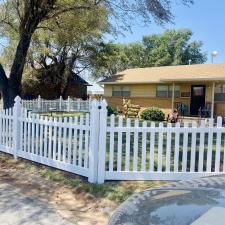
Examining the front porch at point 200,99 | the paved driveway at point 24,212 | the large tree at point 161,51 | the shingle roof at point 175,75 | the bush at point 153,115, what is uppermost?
the large tree at point 161,51

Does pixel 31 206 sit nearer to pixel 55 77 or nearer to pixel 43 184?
pixel 43 184

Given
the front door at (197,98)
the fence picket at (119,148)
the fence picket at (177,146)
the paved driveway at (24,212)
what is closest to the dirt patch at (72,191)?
the paved driveway at (24,212)

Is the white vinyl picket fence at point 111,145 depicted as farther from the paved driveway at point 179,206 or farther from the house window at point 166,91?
the house window at point 166,91

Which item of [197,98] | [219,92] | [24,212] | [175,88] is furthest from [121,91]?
[24,212]

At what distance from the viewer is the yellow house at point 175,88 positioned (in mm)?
21938

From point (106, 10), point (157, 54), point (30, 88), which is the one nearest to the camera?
point (106, 10)

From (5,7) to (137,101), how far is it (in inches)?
585

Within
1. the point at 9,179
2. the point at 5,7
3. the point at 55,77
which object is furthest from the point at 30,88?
the point at 9,179

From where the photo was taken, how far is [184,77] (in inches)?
888

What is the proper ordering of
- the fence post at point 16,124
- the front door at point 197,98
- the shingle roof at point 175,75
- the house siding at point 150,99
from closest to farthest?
the fence post at point 16,124, the shingle roof at point 175,75, the house siding at point 150,99, the front door at point 197,98

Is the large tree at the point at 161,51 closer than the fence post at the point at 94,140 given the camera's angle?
No

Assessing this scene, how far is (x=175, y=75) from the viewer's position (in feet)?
78.4

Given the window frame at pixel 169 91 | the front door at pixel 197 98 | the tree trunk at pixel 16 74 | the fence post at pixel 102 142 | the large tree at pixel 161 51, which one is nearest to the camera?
the fence post at pixel 102 142

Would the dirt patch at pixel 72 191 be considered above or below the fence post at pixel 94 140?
below
